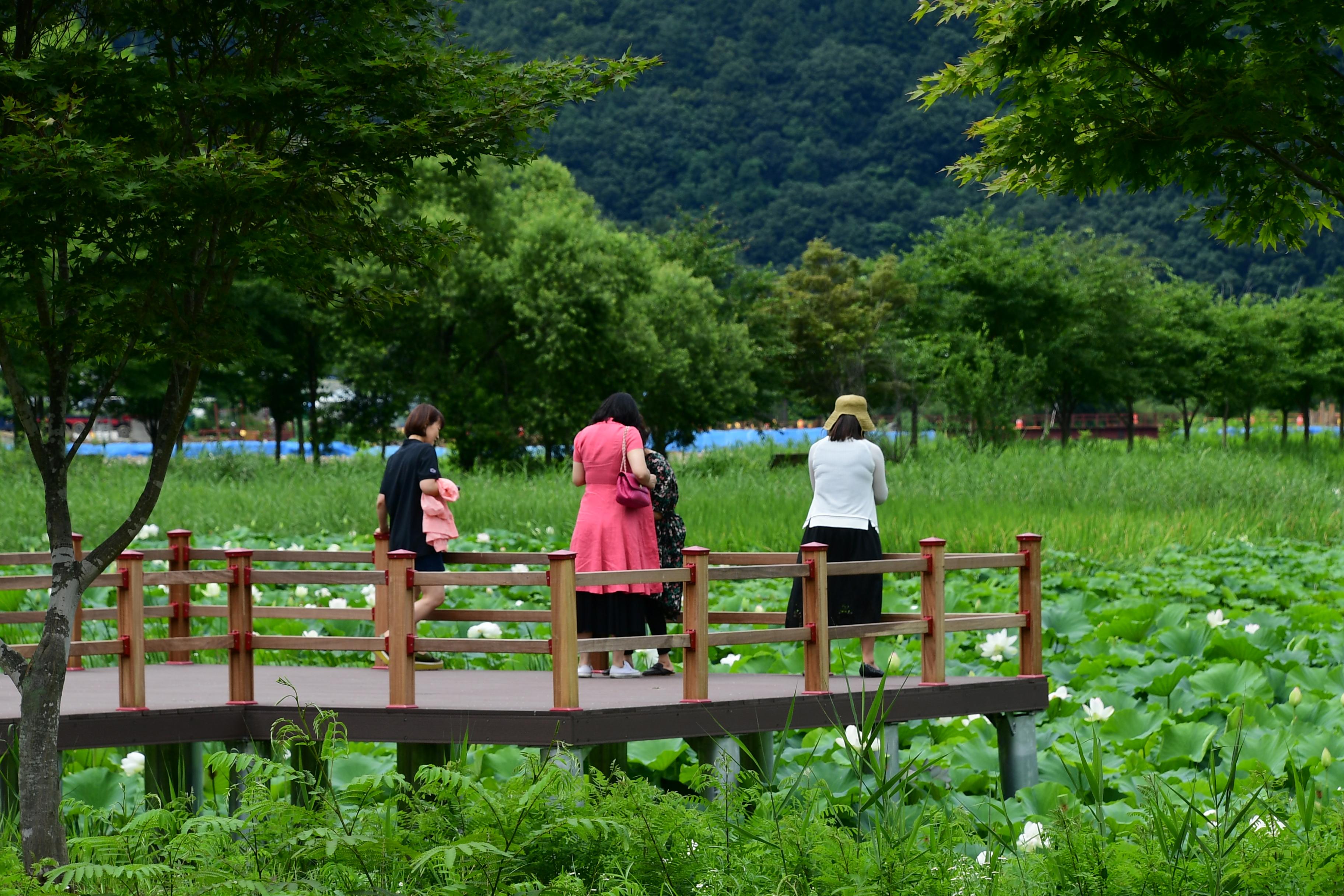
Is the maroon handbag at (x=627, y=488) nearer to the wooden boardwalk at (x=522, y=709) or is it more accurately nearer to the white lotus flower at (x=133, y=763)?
the wooden boardwalk at (x=522, y=709)

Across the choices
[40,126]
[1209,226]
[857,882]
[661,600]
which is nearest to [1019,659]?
[661,600]

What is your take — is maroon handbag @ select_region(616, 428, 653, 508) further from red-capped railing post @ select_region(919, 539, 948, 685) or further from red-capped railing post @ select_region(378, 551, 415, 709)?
red-capped railing post @ select_region(919, 539, 948, 685)

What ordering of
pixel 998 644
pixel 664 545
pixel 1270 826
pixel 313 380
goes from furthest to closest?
pixel 313 380, pixel 998 644, pixel 664 545, pixel 1270 826

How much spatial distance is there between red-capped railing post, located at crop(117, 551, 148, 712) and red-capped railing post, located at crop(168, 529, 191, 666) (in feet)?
4.75

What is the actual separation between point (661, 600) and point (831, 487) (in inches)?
44.9

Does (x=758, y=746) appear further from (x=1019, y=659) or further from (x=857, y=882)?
(x=857, y=882)

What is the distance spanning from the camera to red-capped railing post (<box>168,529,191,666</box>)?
8219mm

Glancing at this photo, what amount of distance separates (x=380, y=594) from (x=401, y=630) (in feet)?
6.68

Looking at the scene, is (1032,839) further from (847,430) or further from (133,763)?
(133,763)

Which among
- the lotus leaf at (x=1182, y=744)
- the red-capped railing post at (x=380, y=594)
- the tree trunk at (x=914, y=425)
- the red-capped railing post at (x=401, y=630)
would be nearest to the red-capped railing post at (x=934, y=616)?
the lotus leaf at (x=1182, y=744)

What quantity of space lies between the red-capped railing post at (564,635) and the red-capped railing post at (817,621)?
1218mm

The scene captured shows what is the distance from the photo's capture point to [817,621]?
6543 mm

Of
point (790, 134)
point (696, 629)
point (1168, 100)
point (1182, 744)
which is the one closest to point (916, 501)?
point (1182, 744)

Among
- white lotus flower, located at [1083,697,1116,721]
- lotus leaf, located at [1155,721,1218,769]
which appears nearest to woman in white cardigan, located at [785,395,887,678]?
white lotus flower, located at [1083,697,1116,721]
